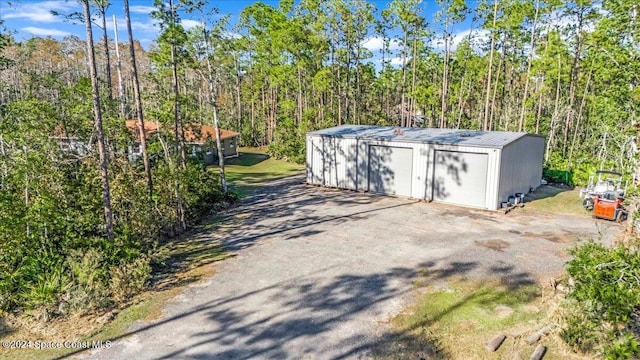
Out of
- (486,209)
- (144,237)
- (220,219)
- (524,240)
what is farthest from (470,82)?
(144,237)

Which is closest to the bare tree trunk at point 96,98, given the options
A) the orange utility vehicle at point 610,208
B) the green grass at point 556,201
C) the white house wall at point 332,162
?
the white house wall at point 332,162

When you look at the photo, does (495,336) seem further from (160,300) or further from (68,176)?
(68,176)

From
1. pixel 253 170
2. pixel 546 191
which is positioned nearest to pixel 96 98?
pixel 253 170

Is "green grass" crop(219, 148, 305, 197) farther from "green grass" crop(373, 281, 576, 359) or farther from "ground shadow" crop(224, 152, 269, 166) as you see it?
"green grass" crop(373, 281, 576, 359)

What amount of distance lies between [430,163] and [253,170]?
13.3m

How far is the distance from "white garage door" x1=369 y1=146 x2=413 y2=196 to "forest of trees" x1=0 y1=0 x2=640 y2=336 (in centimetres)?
694

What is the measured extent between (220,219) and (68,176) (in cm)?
512

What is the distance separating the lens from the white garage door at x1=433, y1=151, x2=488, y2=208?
14.4 meters

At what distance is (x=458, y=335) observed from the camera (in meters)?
6.26

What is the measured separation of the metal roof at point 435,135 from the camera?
14.7m

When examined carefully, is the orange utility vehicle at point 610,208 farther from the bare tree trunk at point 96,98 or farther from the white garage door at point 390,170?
the bare tree trunk at point 96,98

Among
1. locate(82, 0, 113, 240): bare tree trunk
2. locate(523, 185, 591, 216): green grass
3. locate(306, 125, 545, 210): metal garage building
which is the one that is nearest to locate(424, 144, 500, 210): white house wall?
locate(306, 125, 545, 210): metal garage building

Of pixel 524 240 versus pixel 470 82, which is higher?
pixel 470 82

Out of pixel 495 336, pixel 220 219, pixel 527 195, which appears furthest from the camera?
pixel 527 195
